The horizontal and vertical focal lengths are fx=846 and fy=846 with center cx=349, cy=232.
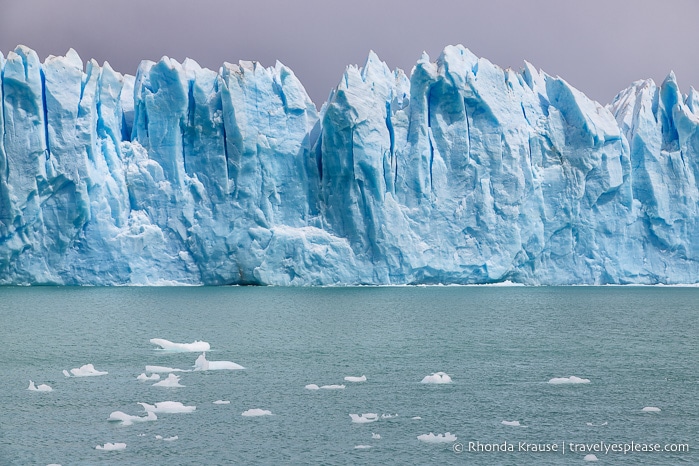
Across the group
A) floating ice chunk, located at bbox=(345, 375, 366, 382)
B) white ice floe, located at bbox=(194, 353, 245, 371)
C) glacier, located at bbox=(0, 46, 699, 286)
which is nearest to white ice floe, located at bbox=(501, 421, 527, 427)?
floating ice chunk, located at bbox=(345, 375, 366, 382)

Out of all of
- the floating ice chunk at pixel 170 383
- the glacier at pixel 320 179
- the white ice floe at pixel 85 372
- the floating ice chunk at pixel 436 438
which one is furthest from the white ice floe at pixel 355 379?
the glacier at pixel 320 179

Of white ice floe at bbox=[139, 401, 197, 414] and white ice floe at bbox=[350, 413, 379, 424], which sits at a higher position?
white ice floe at bbox=[139, 401, 197, 414]

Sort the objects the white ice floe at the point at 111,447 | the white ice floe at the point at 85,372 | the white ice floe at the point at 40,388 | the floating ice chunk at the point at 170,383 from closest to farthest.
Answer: the white ice floe at the point at 111,447
the white ice floe at the point at 40,388
the floating ice chunk at the point at 170,383
the white ice floe at the point at 85,372

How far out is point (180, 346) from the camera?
19.3 meters

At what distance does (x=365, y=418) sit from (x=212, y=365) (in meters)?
5.17

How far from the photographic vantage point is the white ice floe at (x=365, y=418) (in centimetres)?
1223

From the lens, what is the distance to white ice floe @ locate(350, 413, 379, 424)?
12.2m

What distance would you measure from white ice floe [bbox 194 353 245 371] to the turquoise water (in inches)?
13.0

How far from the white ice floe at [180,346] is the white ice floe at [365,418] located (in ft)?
25.7

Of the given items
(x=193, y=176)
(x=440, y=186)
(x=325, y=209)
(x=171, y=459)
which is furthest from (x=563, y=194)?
(x=171, y=459)

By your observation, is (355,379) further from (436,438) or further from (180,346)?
(180,346)

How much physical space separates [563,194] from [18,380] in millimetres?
31308

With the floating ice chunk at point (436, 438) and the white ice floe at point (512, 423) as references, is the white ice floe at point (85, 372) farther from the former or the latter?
the white ice floe at point (512, 423)

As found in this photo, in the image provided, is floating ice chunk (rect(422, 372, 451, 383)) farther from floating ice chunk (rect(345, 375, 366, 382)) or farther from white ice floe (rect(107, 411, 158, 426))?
white ice floe (rect(107, 411, 158, 426))
